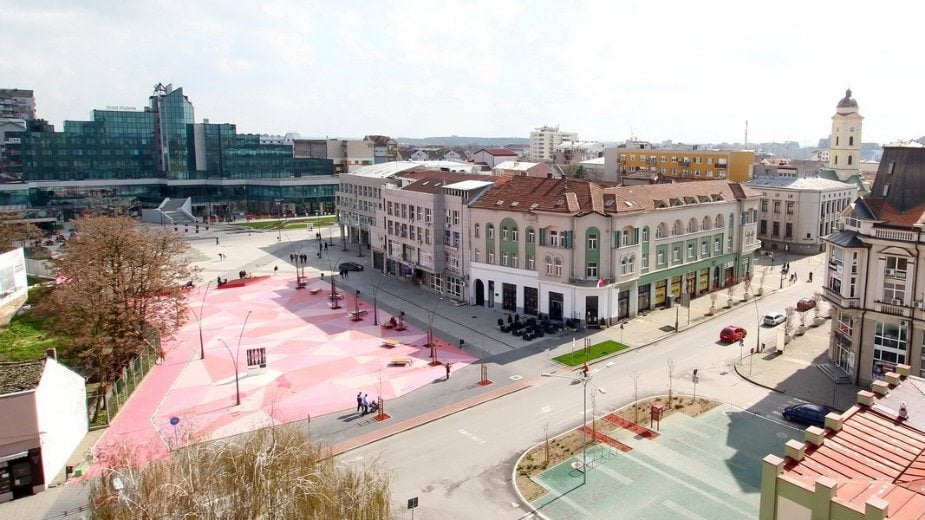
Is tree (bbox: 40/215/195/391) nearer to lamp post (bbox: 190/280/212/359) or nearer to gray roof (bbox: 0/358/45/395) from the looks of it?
lamp post (bbox: 190/280/212/359)

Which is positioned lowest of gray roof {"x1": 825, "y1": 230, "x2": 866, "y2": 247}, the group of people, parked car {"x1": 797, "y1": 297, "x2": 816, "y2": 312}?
the group of people

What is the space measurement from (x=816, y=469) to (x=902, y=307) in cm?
2599

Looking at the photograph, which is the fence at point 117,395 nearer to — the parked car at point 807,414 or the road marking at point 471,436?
the road marking at point 471,436

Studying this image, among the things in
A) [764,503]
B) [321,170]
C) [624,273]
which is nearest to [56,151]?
[321,170]

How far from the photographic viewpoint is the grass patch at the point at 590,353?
159ft

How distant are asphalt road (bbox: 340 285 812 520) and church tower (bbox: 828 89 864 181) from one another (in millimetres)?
64591

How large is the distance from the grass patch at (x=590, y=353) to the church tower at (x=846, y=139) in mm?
71368

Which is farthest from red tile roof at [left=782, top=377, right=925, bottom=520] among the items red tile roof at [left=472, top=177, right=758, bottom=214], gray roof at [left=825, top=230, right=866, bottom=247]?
red tile roof at [left=472, top=177, right=758, bottom=214]

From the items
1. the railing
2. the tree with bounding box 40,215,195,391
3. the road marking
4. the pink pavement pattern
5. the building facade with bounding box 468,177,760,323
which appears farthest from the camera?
the building facade with bounding box 468,177,760,323

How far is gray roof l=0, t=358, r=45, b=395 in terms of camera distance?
107 feet

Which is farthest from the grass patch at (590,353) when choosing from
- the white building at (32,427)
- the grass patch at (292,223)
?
the grass patch at (292,223)

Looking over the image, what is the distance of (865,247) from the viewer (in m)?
41.7

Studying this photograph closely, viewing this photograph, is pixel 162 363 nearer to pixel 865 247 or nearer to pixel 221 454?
pixel 221 454

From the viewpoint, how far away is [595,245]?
5659 cm
